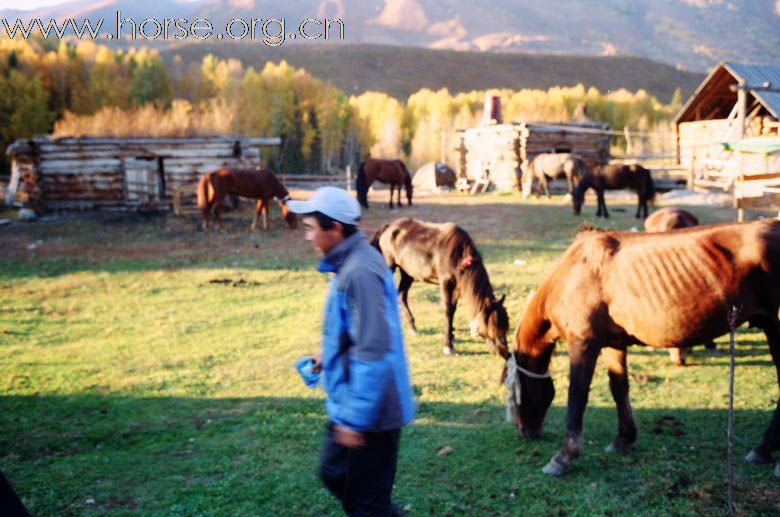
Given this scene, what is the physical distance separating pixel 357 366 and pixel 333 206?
2.64 feet

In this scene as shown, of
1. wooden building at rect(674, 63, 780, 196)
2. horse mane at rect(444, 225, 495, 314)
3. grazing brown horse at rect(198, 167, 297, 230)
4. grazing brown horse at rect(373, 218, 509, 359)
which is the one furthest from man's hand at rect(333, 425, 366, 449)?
wooden building at rect(674, 63, 780, 196)

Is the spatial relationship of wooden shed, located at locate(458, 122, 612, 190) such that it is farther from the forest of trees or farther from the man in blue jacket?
the man in blue jacket

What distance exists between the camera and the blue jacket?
9.20 ft

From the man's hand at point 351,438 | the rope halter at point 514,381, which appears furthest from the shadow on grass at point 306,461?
the man's hand at point 351,438

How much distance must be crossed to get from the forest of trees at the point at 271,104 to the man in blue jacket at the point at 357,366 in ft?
134

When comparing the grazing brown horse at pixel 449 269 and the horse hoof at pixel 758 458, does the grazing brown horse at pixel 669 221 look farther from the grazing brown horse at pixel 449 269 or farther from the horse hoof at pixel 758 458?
the horse hoof at pixel 758 458

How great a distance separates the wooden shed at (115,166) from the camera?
75.8ft

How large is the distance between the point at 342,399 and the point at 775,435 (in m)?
3.78

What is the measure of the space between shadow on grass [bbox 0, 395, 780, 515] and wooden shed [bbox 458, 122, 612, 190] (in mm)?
25384

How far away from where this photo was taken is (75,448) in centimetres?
541

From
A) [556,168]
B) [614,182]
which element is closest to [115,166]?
[556,168]

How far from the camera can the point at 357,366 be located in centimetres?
281

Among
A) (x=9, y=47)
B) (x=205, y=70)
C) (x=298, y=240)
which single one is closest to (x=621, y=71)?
(x=205, y=70)

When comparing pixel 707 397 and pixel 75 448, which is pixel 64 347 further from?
pixel 707 397
